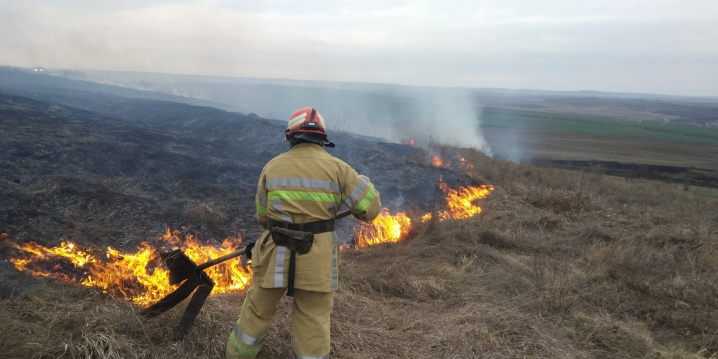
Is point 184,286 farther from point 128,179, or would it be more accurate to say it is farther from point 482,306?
point 128,179

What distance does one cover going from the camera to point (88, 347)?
271 cm

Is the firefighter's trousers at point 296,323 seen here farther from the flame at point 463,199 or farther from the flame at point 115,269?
the flame at point 463,199

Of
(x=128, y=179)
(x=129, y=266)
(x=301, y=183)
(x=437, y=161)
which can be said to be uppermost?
(x=301, y=183)

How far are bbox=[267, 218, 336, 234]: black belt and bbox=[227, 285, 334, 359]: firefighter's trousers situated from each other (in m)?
0.43

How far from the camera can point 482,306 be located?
4.36m

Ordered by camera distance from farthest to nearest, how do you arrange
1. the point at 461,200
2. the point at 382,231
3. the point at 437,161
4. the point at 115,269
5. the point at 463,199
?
the point at 437,161
the point at 463,199
the point at 461,200
the point at 382,231
the point at 115,269

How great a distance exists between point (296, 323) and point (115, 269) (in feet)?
8.73

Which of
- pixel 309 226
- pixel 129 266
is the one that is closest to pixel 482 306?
pixel 309 226

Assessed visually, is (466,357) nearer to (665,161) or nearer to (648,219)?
(648,219)

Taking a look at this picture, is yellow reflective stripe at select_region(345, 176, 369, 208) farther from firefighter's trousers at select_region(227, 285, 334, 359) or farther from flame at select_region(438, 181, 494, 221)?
flame at select_region(438, 181, 494, 221)

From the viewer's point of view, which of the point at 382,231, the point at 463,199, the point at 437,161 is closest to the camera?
the point at 382,231

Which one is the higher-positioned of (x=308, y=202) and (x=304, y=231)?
(x=308, y=202)

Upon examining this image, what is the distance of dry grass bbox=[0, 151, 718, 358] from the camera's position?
3.04 meters

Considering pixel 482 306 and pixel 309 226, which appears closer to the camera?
pixel 309 226
